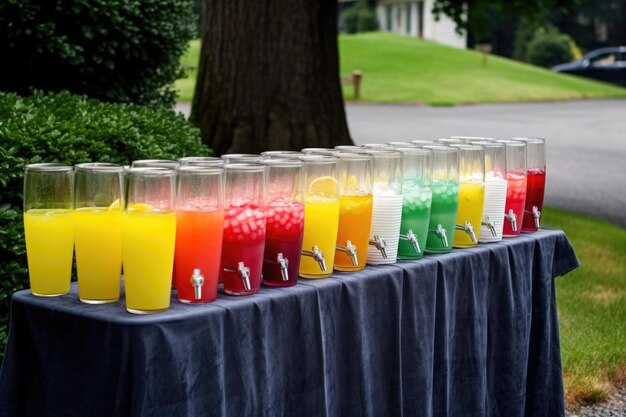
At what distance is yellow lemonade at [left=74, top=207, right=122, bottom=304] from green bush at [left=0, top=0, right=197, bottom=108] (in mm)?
3037

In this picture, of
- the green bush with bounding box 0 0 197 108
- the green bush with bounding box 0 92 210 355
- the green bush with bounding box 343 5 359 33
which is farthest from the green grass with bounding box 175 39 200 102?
the green bush with bounding box 343 5 359 33

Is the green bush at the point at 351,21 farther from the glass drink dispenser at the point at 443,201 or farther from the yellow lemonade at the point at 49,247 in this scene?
the yellow lemonade at the point at 49,247

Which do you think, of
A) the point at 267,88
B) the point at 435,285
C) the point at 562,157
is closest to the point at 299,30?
the point at 267,88

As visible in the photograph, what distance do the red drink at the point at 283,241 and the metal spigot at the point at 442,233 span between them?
677 millimetres

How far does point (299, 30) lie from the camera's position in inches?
312

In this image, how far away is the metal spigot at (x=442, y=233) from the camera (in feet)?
11.3

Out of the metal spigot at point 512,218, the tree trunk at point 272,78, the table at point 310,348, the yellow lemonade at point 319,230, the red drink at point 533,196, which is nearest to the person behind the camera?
the table at point 310,348

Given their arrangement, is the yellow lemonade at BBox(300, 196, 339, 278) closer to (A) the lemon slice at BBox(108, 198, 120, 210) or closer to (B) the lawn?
(A) the lemon slice at BBox(108, 198, 120, 210)

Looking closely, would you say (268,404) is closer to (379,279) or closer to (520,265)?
(379,279)

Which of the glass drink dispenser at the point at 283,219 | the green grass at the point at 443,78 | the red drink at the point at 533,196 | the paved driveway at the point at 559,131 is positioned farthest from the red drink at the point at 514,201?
the green grass at the point at 443,78

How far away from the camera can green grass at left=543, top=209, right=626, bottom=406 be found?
5.27 meters

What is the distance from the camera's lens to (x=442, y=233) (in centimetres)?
345

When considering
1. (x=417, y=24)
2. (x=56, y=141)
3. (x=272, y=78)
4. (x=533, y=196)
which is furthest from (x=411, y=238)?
(x=417, y=24)

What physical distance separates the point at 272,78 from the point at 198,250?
17.5 feet
